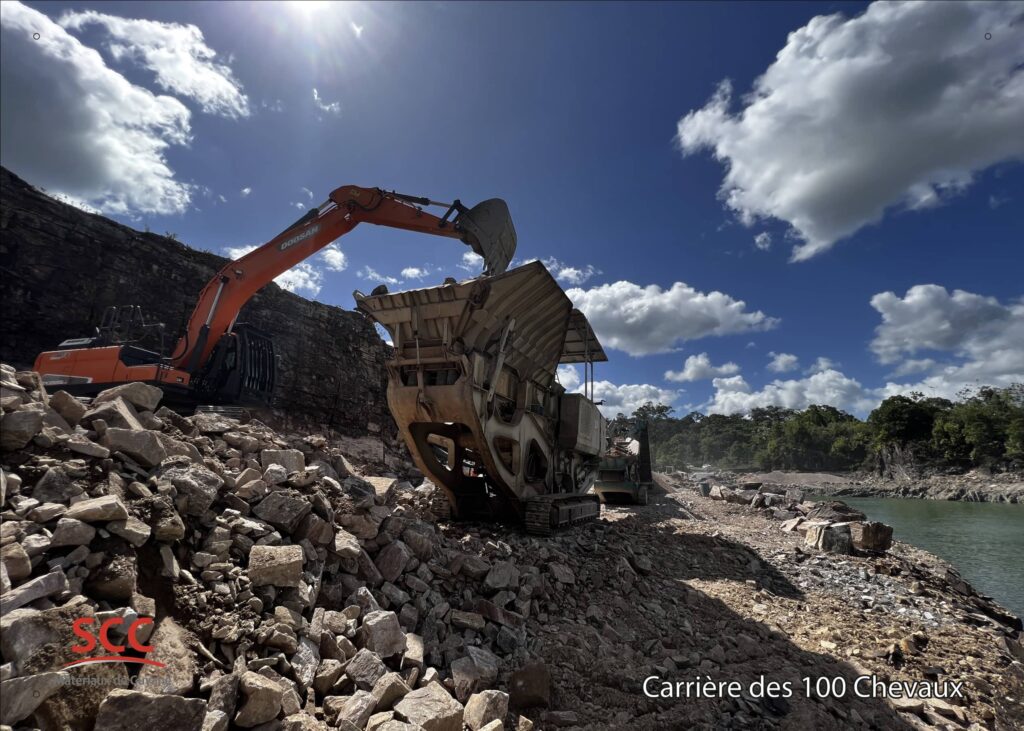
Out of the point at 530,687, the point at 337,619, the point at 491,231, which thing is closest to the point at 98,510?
the point at 337,619

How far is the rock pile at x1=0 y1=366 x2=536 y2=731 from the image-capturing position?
1872 mm

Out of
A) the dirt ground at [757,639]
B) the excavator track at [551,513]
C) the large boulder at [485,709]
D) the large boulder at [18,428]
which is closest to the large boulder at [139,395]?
the large boulder at [18,428]

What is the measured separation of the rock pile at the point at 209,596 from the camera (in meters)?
1.87

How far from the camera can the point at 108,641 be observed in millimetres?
1986

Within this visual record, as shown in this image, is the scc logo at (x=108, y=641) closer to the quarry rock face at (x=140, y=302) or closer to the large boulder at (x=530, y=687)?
the large boulder at (x=530, y=687)

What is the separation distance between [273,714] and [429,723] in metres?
0.74

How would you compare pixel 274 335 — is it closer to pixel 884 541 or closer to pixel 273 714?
pixel 273 714

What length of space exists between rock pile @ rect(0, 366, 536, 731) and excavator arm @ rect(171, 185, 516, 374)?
5423 mm

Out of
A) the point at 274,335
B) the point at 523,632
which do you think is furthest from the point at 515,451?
the point at 274,335

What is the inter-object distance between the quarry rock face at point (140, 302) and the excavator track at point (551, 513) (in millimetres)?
7547

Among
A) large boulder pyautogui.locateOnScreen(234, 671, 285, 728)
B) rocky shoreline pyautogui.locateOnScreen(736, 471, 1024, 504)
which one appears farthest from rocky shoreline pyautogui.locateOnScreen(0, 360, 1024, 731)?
rocky shoreline pyautogui.locateOnScreen(736, 471, 1024, 504)

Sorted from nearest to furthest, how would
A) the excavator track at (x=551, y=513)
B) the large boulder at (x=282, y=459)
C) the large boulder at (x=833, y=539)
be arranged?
the large boulder at (x=282, y=459), the excavator track at (x=551, y=513), the large boulder at (x=833, y=539)

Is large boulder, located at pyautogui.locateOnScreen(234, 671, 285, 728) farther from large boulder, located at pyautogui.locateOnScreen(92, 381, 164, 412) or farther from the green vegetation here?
the green vegetation

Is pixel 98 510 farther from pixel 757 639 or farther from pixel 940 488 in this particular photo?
pixel 940 488
